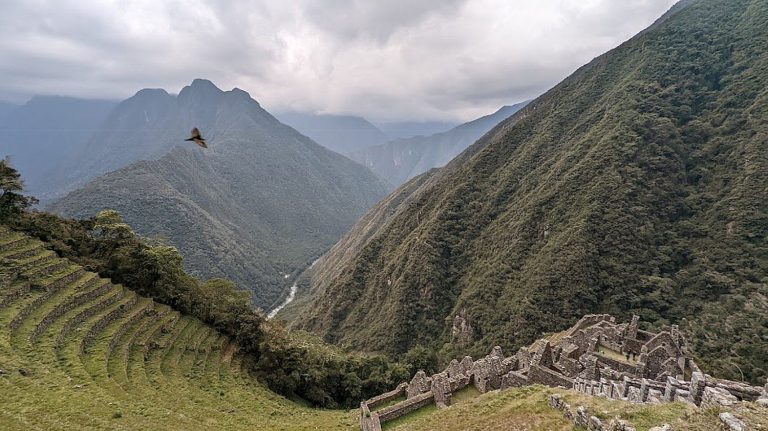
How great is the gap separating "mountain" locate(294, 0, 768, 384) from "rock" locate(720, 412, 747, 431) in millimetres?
43255

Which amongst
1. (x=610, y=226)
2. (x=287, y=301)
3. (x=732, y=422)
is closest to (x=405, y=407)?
(x=732, y=422)

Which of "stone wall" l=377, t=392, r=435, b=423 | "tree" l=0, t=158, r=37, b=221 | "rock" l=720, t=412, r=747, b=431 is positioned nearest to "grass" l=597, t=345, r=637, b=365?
"stone wall" l=377, t=392, r=435, b=423

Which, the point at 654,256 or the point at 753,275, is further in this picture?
the point at 654,256

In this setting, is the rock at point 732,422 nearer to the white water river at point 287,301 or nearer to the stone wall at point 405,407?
the stone wall at point 405,407

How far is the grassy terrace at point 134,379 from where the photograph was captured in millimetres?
13906

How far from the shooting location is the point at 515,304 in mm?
78250

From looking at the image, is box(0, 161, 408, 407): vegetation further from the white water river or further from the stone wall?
the white water river

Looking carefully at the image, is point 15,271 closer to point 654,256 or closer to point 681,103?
point 654,256

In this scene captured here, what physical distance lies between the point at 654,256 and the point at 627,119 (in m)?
48.9

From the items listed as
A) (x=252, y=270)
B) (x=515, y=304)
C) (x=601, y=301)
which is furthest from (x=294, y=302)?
(x=601, y=301)

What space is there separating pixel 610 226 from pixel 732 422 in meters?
84.6

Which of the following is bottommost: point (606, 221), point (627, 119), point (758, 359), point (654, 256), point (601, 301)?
point (758, 359)

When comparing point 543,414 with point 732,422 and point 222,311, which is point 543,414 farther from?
point 222,311

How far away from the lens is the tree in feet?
102
